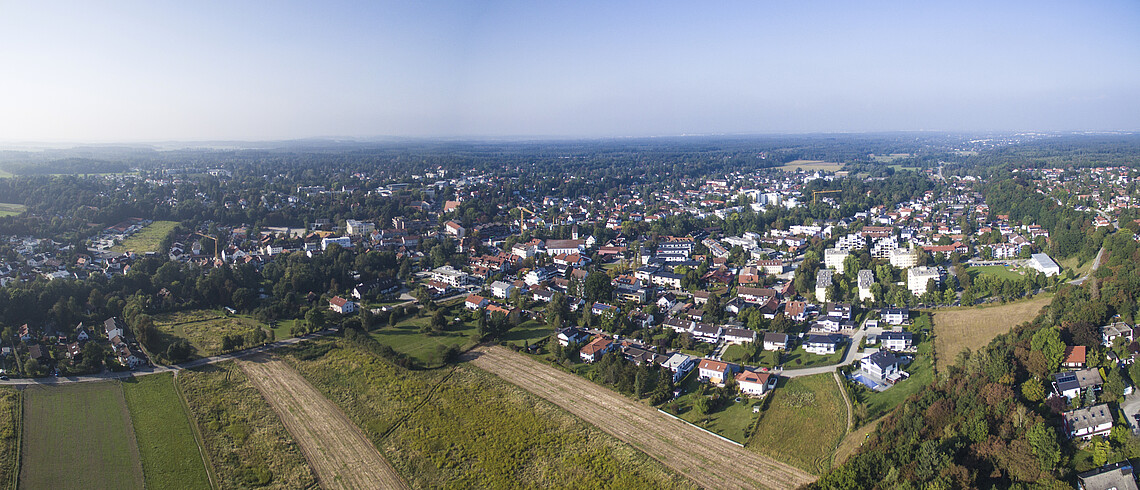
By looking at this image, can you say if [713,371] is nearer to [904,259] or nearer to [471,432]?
[471,432]

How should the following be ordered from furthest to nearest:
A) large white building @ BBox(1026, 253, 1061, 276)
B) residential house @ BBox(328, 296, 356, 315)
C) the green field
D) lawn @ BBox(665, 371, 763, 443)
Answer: large white building @ BBox(1026, 253, 1061, 276) < residential house @ BBox(328, 296, 356, 315) < lawn @ BBox(665, 371, 763, 443) < the green field

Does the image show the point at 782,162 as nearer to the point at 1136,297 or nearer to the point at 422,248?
the point at 422,248

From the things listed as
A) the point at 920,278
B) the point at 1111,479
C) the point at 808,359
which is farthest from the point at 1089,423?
the point at 920,278

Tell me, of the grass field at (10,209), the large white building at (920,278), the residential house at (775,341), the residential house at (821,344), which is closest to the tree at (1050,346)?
the residential house at (821,344)

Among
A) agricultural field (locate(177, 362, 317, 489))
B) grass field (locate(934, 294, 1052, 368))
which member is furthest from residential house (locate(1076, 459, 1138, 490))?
agricultural field (locate(177, 362, 317, 489))

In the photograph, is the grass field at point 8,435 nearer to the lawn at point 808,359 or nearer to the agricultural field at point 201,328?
the agricultural field at point 201,328

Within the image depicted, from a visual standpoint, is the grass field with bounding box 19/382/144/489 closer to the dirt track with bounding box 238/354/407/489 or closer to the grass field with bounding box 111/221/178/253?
the dirt track with bounding box 238/354/407/489
